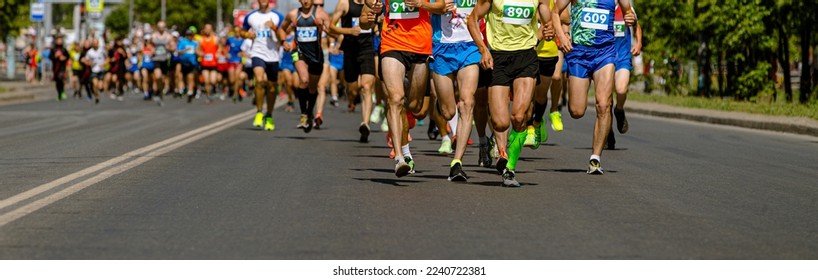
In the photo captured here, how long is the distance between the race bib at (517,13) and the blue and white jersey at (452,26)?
1.22ft

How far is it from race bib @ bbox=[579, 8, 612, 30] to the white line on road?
394 centimetres

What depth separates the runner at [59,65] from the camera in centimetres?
4062

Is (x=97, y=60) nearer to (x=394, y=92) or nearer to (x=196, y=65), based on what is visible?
(x=196, y=65)

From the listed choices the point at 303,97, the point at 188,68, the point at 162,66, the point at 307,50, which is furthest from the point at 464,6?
the point at 162,66

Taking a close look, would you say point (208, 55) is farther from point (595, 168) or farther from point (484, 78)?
point (484, 78)

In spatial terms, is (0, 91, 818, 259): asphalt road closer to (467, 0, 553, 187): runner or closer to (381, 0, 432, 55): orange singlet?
(467, 0, 553, 187): runner

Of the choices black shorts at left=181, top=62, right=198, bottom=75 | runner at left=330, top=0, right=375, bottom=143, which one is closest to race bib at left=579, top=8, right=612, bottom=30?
runner at left=330, top=0, right=375, bottom=143

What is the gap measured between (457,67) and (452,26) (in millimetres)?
358

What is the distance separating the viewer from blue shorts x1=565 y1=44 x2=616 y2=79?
44.5ft

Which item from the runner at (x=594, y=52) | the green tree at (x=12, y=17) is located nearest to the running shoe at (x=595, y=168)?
the runner at (x=594, y=52)

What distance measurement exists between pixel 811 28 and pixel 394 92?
2085cm

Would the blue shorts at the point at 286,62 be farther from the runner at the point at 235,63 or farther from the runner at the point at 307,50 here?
the runner at the point at 235,63

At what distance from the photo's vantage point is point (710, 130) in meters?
23.5

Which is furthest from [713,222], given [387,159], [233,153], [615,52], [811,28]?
[811,28]
